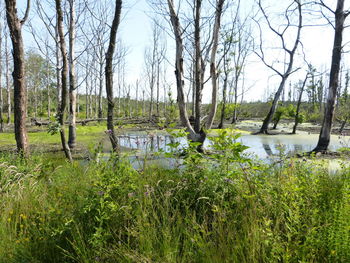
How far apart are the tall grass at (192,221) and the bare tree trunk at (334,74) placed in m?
5.99

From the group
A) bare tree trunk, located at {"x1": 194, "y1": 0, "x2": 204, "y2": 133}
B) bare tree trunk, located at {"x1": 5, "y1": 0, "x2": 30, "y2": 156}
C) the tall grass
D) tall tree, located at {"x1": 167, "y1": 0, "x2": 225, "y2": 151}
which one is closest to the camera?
the tall grass

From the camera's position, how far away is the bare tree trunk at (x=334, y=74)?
25.5 feet

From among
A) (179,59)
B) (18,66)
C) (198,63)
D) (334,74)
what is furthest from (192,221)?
(334,74)

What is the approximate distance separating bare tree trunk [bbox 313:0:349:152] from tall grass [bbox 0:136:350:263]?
599 cm

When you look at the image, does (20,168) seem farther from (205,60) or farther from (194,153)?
(205,60)

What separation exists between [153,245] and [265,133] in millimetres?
14452

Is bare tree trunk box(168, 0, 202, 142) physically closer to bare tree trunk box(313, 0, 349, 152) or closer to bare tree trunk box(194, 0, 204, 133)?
bare tree trunk box(194, 0, 204, 133)

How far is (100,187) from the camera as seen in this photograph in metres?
2.20

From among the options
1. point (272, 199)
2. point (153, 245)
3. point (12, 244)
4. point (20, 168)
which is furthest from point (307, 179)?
point (20, 168)

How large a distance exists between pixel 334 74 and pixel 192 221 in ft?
28.0

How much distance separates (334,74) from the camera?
7.91 meters

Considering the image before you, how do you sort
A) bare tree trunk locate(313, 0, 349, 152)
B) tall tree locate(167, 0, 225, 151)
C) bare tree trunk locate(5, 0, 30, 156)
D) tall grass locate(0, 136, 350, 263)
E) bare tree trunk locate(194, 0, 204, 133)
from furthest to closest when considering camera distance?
bare tree trunk locate(313, 0, 349, 152), bare tree trunk locate(194, 0, 204, 133), tall tree locate(167, 0, 225, 151), bare tree trunk locate(5, 0, 30, 156), tall grass locate(0, 136, 350, 263)

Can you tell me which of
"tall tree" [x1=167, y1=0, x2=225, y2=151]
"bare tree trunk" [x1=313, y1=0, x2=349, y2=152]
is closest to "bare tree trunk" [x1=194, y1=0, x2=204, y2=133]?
"tall tree" [x1=167, y1=0, x2=225, y2=151]

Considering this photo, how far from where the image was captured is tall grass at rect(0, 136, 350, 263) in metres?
1.63
